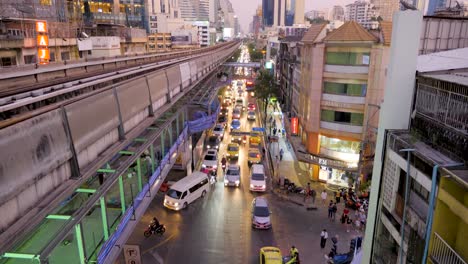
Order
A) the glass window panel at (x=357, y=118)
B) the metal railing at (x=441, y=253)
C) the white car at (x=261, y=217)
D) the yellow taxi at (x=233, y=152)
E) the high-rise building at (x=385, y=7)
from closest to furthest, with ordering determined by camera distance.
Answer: the metal railing at (x=441, y=253) < the white car at (x=261, y=217) < the glass window panel at (x=357, y=118) < the yellow taxi at (x=233, y=152) < the high-rise building at (x=385, y=7)

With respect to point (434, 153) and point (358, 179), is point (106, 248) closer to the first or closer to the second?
point (434, 153)

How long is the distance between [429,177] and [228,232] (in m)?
13.8

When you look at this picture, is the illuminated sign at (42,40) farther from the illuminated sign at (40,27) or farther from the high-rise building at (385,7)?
the high-rise building at (385,7)

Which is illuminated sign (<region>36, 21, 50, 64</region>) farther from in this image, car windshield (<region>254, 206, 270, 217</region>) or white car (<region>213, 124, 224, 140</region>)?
car windshield (<region>254, 206, 270, 217</region>)

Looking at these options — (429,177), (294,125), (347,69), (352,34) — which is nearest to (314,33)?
(352,34)

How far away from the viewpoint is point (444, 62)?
8875 mm

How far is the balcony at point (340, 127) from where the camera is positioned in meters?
23.7

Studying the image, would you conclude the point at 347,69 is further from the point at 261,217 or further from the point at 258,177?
the point at 261,217

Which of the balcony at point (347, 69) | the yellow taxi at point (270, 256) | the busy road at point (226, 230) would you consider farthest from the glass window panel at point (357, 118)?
the yellow taxi at point (270, 256)

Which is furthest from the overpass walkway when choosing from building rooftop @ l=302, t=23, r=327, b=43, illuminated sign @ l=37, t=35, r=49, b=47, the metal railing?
illuminated sign @ l=37, t=35, r=49, b=47

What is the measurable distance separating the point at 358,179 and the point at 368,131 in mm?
3283

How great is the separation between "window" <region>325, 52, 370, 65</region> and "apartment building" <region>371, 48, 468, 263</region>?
13.7 meters

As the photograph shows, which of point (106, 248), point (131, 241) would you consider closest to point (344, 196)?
point (131, 241)

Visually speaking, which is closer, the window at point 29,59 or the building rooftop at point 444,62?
the building rooftop at point 444,62
